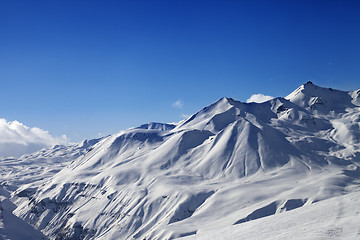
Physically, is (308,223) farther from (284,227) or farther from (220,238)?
(220,238)

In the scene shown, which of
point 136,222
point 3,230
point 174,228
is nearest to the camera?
point 174,228

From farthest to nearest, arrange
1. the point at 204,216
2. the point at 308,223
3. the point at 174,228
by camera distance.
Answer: the point at 204,216 < the point at 174,228 < the point at 308,223

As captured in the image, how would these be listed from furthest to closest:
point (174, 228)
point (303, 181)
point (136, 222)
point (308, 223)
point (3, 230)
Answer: point (303, 181) < point (136, 222) < point (3, 230) < point (174, 228) < point (308, 223)

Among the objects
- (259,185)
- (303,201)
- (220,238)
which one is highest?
(259,185)

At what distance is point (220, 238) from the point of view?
246 feet

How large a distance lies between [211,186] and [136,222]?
51.5 metres

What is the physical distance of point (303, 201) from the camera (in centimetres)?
14638

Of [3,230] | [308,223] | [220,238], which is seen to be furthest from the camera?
[3,230]

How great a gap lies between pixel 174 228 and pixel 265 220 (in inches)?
2655

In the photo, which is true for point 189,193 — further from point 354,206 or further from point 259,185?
point 354,206

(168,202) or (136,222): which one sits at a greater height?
(168,202)

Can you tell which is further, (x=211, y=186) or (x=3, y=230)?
(x=211, y=186)

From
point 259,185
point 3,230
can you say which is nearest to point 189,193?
point 259,185

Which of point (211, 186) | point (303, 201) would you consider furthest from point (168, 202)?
point (303, 201)
